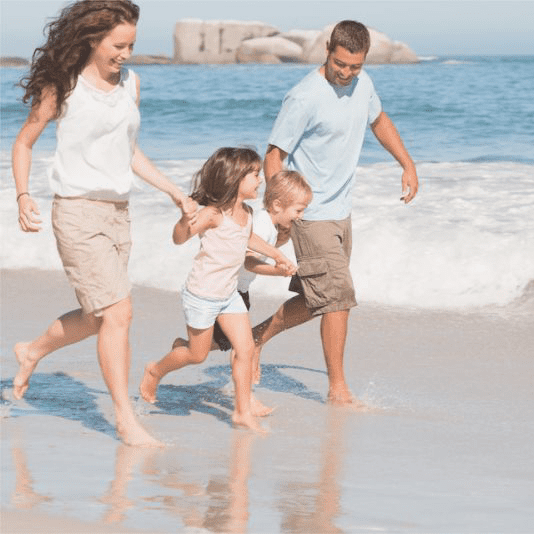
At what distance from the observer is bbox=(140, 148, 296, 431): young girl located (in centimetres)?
468

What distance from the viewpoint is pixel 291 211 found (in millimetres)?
4965

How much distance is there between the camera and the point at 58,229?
4.40m

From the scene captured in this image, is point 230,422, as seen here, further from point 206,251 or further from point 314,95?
point 314,95

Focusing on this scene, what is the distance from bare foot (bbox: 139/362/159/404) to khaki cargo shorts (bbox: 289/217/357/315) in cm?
75

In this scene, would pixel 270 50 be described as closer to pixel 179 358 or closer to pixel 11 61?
pixel 11 61

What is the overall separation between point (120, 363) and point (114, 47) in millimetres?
1109

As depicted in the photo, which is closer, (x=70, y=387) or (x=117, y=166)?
(x=117, y=166)

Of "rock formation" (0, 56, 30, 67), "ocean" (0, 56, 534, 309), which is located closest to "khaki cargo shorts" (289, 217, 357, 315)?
"ocean" (0, 56, 534, 309)

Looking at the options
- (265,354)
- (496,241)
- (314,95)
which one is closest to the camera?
(314,95)

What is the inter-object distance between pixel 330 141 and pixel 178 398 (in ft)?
4.18

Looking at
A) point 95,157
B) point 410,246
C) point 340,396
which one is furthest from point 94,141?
point 410,246

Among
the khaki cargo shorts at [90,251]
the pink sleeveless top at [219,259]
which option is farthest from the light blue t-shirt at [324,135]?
the khaki cargo shorts at [90,251]

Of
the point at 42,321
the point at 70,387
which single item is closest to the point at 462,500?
the point at 70,387

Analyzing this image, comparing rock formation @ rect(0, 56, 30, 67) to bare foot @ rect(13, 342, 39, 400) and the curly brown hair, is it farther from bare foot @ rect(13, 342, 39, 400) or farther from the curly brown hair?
the curly brown hair
